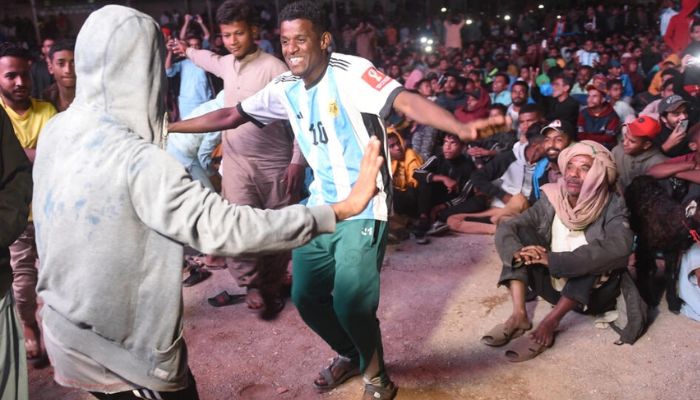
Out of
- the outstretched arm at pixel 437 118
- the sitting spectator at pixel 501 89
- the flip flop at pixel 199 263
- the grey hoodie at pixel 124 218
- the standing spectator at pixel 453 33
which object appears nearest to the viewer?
the grey hoodie at pixel 124 218

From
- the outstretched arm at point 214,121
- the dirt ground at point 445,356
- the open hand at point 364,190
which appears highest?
the open hand at point 364,190

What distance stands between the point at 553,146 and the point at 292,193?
2416 millimetres

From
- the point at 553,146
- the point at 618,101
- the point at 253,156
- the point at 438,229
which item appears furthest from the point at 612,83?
the point at 253,156

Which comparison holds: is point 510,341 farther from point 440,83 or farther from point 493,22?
point 493,22

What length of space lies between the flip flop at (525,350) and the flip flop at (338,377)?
946 mm

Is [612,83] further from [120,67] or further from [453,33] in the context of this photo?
[453,33]

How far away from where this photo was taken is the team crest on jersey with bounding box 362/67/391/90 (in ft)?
8.71

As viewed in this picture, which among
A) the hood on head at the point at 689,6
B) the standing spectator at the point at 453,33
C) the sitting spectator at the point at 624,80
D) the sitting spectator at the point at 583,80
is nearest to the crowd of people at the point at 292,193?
the sitting spectator at the point at 624,80

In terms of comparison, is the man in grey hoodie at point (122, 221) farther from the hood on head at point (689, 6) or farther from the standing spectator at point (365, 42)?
the standing spectator at point (365, 42)

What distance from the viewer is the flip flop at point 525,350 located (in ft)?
11.6

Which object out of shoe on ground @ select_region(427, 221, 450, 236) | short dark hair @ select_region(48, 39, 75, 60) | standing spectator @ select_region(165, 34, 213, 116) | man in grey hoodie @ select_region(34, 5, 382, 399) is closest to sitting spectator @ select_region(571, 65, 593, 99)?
shoe on ground @ select_region(427, 221, 450, 236)

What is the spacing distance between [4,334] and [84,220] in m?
0.76

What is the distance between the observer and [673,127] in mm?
5574

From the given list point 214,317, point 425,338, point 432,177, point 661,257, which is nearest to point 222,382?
point 214,317
